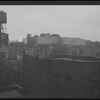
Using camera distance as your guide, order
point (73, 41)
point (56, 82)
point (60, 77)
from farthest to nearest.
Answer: point (73, 41) < point (56, 82) < point (60, 77)

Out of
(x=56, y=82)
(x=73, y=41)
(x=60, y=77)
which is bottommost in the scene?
(x=56, y=82)

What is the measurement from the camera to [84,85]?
611 centimetres

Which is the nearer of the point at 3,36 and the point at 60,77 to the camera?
the point at 60,77

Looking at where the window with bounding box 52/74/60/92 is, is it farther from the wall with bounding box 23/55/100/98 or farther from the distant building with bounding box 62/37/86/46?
the distant building with bounding box 62/37/86/46

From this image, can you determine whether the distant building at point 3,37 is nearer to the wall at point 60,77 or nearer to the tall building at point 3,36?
the tall building at point 3,36

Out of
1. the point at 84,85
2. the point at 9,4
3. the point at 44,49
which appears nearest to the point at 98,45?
the point at 44,49

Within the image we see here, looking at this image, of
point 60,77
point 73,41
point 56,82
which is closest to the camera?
point 60,77

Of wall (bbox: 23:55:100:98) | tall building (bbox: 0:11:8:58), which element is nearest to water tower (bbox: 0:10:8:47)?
tall building (bbox: 0:11:8:58)

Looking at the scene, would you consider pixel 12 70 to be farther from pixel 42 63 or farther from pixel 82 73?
pixel 82 73

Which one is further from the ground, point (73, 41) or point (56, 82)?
point (73, 41)

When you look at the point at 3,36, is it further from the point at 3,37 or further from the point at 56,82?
the point at 56,82

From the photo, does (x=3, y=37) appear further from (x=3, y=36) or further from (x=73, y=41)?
(x=73, y=41)

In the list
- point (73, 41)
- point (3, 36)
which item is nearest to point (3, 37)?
point (3, 36)

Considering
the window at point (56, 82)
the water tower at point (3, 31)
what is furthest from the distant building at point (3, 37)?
the window at point (56, 82)
